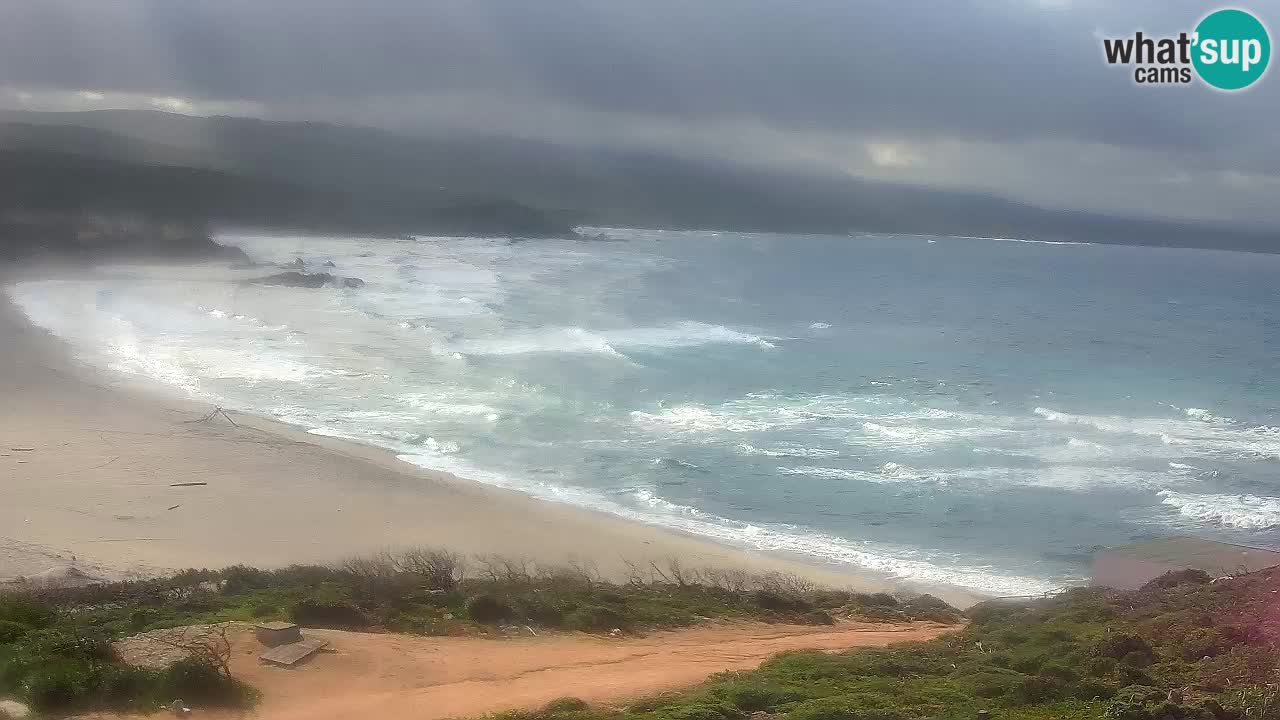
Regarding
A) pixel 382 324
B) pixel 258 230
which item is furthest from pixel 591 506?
pixel 258 230

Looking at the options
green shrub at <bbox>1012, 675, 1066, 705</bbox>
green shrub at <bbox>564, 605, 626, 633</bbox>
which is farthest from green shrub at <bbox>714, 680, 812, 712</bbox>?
green shrub at <bbox>564, 605, 626, 633</bbox>

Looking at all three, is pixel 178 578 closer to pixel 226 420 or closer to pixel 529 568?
pixel 529 568

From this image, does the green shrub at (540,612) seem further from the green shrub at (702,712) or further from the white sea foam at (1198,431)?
the white sea foam at (1198,431)

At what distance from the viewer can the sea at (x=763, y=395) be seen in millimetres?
21953

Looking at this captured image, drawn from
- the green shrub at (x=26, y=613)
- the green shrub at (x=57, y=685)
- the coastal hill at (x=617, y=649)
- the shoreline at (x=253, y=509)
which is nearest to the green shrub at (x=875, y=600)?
the coastal hill at (x=617, y=649)

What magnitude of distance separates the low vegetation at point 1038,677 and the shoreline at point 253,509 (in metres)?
6.03

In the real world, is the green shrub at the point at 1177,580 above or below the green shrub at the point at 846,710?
below

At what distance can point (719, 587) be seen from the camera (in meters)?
15.4

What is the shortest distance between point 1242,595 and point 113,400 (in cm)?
2721

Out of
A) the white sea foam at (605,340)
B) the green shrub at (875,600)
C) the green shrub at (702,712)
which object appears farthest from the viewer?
the white sea foam at (605,340)

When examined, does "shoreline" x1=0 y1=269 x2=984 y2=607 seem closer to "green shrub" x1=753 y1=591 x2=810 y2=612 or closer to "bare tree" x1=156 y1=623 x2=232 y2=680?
"green shrub" x1=753 y1=591 x2=810 y2=612

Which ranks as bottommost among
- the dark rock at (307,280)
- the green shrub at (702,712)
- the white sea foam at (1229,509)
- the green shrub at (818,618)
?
the white sea foam at (1229,509)

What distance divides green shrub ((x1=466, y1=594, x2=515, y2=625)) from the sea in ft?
25.6

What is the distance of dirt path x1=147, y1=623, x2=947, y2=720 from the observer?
966 centimetres
